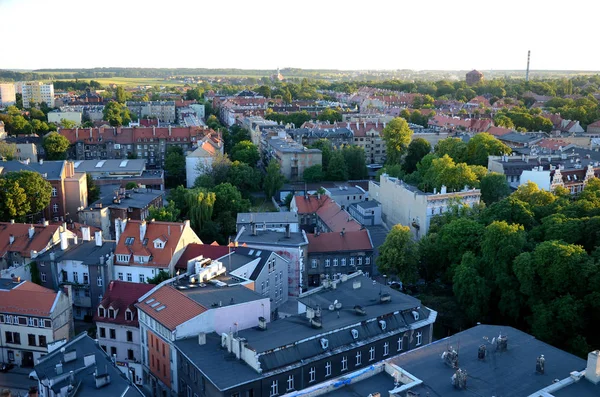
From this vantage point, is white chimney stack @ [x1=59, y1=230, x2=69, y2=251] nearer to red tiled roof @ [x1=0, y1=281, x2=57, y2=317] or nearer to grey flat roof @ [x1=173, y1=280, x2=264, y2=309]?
red tiled roof @ [x1=0, y1=281, x2=57, y2=317]

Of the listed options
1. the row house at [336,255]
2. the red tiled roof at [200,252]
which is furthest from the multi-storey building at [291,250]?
the red tiled roof at [200,252]

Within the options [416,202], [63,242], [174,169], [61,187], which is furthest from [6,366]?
[174,169]

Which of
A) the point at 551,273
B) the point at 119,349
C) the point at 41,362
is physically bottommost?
the point at 119,349

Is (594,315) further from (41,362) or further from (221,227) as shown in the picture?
(221,227)

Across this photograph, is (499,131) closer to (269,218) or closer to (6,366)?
(269,218)

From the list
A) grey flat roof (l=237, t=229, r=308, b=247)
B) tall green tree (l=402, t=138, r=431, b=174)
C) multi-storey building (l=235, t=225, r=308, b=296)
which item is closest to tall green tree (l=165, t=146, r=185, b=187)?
tall green tree (l=402, t=138, r=431, b=174)

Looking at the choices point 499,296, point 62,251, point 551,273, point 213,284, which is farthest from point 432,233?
point 62,251
